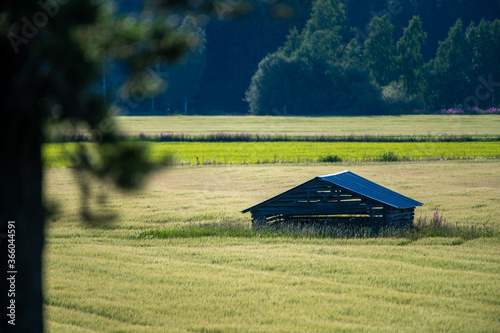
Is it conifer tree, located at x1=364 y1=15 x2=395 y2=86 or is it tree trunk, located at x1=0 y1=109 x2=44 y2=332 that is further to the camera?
conifer tree, located at x1=364 y1=15 x2=395 y2=86

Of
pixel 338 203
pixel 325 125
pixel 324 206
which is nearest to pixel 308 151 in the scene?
pixel 324 206

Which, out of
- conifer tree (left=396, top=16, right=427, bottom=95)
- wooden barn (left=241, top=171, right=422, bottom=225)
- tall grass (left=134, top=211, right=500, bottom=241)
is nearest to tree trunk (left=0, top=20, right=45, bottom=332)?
tall grass (left=134, top=211, right=500, bottom=241)

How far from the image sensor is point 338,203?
59.1 feet

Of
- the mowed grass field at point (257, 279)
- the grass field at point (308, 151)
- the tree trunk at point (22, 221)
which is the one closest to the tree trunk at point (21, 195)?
the tree trunk at point (22, 221)

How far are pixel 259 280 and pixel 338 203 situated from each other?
5.85 meters

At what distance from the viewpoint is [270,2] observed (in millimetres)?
4996

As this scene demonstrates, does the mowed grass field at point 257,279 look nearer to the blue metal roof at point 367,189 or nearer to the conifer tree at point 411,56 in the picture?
the blue metal roof at point 367,189

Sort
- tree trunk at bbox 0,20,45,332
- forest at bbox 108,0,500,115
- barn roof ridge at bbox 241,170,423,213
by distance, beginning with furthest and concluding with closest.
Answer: forest at bbox 108,0,500,115 < barn roof ridge at bbox 241,170,423,213 < tree trunk at bbox 0,20,45,332

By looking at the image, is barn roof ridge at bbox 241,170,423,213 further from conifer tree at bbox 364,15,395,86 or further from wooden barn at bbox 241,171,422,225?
conifer tree at bbox 364,15,395,86

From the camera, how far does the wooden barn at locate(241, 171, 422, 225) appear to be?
17.9 m

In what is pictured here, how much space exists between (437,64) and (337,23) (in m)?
21.1

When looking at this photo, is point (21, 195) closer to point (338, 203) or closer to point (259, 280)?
point (259, 280)

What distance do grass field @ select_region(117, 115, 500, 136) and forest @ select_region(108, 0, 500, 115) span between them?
7299 mm

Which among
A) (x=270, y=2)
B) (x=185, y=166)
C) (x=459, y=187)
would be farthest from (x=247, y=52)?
(x=270, y=2)
